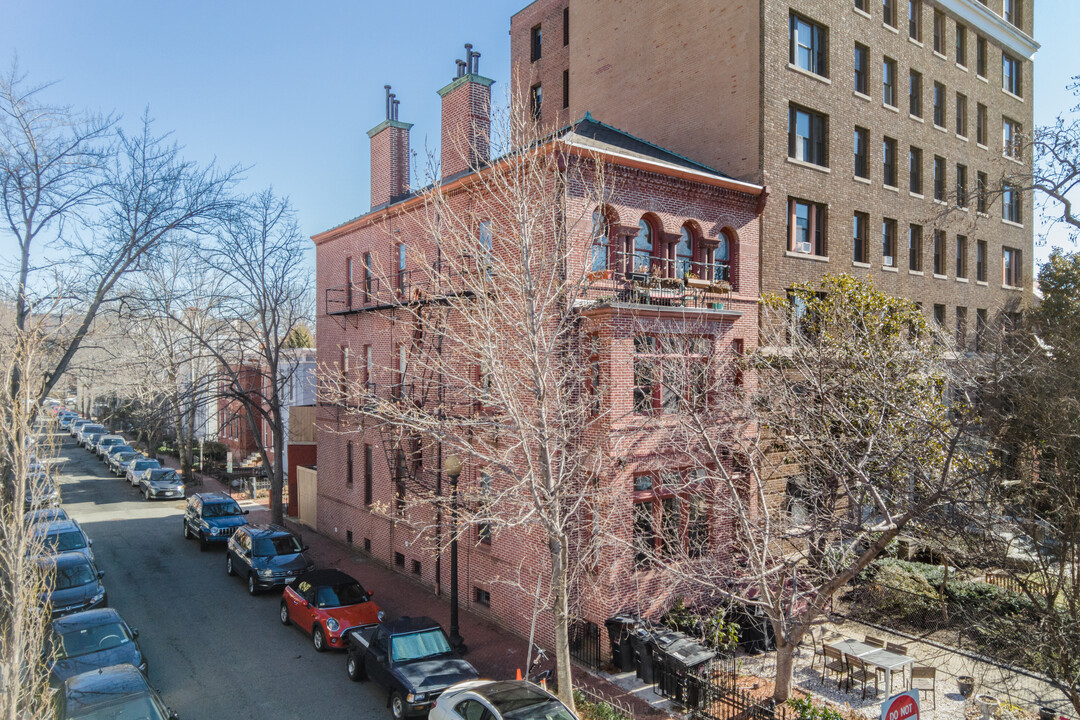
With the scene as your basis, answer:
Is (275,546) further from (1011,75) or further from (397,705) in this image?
(1011,75)

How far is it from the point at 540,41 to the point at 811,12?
49.6 feet

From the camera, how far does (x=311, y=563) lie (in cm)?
2023

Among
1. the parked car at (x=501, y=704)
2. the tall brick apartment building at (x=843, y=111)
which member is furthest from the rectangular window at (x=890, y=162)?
the parked car at (x=501, y=704)

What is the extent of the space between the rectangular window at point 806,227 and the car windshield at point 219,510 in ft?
72.4

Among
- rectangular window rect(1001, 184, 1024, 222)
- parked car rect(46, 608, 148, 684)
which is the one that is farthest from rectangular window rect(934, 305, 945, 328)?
parked car rect(46, 608, 148, 684)

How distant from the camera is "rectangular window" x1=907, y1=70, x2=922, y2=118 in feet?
83.7

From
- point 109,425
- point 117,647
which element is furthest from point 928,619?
point 109,425

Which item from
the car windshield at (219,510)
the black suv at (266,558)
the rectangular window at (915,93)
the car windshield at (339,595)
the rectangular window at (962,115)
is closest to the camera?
the car windshield at (339,595)

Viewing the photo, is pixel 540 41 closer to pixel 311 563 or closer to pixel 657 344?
pixel 657 344

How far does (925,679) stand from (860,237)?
15036 mm

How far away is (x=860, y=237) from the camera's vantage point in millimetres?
23484

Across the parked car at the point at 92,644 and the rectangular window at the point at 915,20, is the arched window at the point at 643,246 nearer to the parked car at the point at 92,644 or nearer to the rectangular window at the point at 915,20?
the parked car at the point at 92,644

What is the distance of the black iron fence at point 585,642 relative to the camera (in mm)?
14656

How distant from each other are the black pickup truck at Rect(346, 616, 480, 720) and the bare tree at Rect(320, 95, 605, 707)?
6.64 ft
